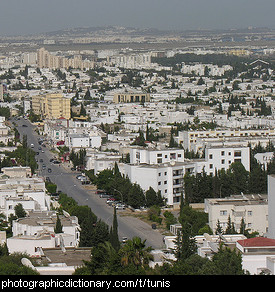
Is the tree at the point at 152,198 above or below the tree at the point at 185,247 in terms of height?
below

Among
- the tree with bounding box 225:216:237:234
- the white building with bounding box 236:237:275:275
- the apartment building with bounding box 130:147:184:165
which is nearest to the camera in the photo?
the white building with bounding box 236:237:275:275

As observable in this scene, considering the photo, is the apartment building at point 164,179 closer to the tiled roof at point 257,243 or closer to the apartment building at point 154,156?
the apartment building at point 154,156

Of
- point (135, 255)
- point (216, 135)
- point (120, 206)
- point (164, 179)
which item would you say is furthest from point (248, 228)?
point (216, 135)

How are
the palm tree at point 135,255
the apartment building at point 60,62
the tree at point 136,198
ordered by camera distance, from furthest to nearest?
the apartment building at point 60,62 → the tree at point 136,198 → the palm tree at point 135,255

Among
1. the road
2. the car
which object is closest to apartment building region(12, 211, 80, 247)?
the road

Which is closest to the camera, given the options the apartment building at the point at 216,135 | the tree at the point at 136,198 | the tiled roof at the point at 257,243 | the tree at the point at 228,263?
the tree at the point at 228,263

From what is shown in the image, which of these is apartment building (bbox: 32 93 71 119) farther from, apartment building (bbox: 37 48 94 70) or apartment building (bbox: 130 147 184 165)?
apartment building (bbox: 37 48 94 70)

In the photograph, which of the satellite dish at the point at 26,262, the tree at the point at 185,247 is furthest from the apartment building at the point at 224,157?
the satellite dish at the point at 26,262
